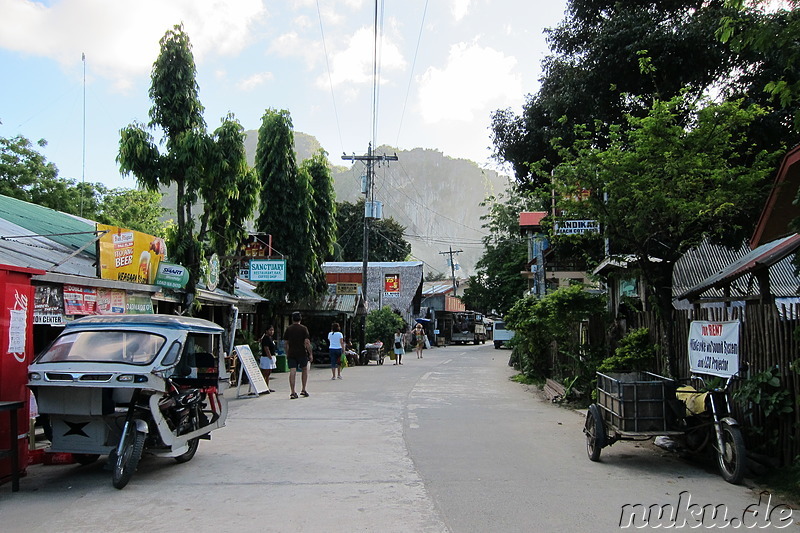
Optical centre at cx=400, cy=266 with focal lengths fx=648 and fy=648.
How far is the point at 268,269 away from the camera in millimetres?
20500

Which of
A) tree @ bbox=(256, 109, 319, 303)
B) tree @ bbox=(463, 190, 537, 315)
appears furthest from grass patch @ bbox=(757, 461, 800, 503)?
tree @ bbox=(463, 190, 537, 315)

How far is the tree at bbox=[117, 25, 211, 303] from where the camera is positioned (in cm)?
1479

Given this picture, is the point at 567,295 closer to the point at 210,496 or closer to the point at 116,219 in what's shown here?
the point at 210,496

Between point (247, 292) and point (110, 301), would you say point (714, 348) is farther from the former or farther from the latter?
point (247, 292)

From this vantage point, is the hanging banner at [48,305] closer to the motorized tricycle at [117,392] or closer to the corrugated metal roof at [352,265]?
the motorized tricycle at [117,392]

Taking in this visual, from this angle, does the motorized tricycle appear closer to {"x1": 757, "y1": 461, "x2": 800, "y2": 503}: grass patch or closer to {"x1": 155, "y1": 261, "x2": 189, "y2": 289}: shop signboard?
{"x1": 757, "y1": 461, "x2": 800, "y2": 503}: grass patch

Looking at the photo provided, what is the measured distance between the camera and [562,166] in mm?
10633

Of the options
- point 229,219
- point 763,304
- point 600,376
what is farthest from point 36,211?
point 763,304

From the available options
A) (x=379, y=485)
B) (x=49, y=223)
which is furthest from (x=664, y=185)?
(x=49, y=223)

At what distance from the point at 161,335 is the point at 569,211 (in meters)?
6.79

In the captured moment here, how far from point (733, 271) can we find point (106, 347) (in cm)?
873

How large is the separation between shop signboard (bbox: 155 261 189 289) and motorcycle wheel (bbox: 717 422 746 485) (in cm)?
1121

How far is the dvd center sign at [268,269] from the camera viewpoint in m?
20.4

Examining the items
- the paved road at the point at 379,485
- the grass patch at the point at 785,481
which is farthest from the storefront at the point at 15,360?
the grass patch at the point at 785,481
